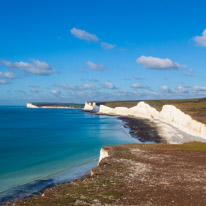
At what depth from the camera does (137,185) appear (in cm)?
1590

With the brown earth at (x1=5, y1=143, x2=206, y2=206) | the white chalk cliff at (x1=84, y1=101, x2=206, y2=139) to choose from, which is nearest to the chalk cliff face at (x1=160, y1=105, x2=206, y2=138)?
the white chalk cliff at (x1=84, y1=101, x2=206, y2=139)

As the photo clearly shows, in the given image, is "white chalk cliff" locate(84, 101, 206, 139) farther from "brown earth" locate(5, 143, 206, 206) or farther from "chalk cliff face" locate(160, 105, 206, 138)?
"brown earth" locate(5, 143, 206, 206)

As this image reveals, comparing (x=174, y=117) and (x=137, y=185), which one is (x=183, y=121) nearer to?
(x=174, y=117)

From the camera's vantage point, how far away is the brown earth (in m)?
13.1

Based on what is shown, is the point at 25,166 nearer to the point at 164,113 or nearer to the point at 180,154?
the point at 180,154

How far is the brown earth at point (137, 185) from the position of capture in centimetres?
1312

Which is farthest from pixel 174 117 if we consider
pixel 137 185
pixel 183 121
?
pixel 137 185

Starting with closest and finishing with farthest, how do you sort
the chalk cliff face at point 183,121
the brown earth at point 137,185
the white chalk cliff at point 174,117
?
the brown earth at point 137,185 → the chalk cliff face at point 183,121 → the white chalk cliff at point 174,117

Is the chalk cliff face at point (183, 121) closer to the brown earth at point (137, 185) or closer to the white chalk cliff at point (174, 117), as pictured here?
the white chalk cliff at point (174, 117)

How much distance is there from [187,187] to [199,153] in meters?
14.4

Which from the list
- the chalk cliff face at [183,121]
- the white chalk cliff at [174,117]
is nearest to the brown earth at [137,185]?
the chalk cliff face at [183,121]

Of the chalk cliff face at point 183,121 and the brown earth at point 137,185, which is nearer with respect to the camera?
the brown earth at point 137,185

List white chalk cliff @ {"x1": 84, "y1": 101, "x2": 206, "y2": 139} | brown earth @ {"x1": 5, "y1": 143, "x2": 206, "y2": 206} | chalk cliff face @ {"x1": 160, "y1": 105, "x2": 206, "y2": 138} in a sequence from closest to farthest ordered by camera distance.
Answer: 1. brown earth @ {"x1": 5, "y1": 143, "x2": 206, "y2": 206}
2. chalk cliff face @ {"x1": 160, "y1": 105, "x2": 206, "y2": 138}
3. white chalk cliff @ {"x1": 84, "y1": 101, "x2": 206, "y2": 139}

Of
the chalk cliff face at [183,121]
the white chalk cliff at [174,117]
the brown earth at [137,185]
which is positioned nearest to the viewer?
the brown earth at [137,185]
